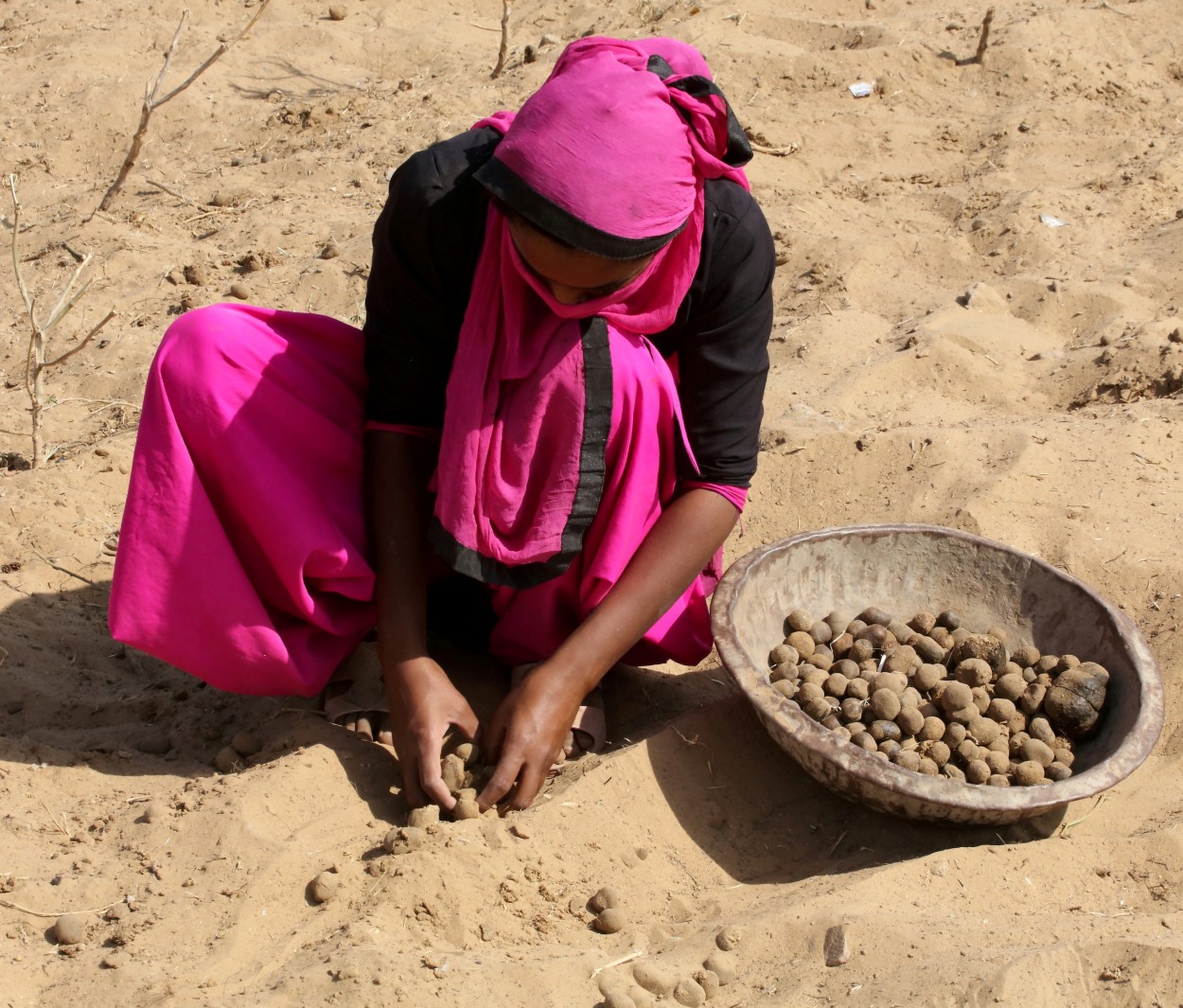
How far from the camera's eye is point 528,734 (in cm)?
230

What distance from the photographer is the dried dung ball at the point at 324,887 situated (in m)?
2.11

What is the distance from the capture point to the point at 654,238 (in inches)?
80.4

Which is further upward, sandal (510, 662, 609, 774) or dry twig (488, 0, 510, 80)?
dry twig (488, 0, 510, 80)

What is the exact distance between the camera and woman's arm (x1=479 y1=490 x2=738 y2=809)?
2.30 m

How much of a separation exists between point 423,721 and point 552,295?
80 cm

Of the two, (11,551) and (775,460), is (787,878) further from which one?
(11,551)

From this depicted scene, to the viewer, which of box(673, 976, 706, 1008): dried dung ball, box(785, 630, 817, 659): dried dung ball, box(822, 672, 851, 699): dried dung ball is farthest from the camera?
box(785, 630, 817, 659): dried dung ball

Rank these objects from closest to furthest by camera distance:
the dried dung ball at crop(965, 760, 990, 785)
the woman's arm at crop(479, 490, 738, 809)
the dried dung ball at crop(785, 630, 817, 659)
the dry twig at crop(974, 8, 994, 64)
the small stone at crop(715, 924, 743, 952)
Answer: the small stone at crop(715, 924, 743, 952)
the woman's arm at crop(479, 490, 738, 809)
the dried dung ball at crop(965, 760, 990, 785)
the dried dung ball at crop(785, 630, 817, 659)
the dry twig at crop(974, 8, 994, 64)

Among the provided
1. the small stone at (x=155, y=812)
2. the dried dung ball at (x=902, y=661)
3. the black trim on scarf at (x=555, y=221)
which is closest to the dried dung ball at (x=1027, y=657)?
the dried dung ball at (x=902, y=661)

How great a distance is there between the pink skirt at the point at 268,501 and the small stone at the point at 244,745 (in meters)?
0.10

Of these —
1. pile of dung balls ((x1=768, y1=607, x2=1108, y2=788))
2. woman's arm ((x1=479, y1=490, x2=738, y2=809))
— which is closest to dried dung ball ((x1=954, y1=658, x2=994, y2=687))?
pile of dung balls ((x1=768, y1=607, x2=1108, y2=788))

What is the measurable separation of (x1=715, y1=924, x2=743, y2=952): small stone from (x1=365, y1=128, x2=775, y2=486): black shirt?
845mm

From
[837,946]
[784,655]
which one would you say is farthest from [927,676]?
[837,946]

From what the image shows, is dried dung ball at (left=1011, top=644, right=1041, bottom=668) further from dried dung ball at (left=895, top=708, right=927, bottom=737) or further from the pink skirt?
the pink skirt
